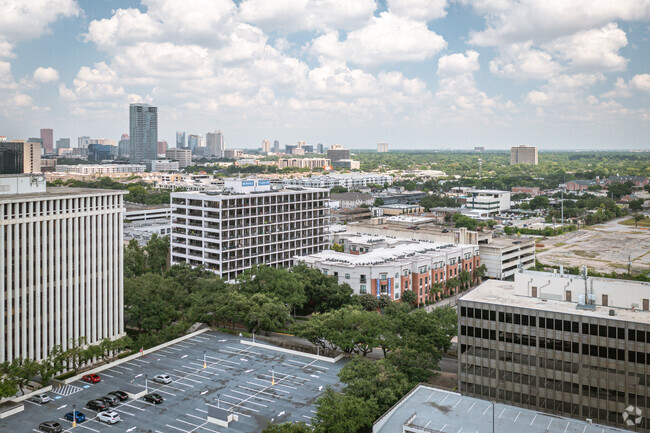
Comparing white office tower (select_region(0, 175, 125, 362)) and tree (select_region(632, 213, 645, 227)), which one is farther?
tree (select_region(632, 213, 645, 227))

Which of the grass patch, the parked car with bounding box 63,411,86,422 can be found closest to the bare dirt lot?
the grass patch

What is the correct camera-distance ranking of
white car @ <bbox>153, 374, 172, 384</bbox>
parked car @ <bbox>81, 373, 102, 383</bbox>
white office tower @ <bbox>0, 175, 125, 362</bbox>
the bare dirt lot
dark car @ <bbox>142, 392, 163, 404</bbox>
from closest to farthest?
dark car @ <bbox>142, 392, 163, 404</bbox> → white car @ <bbox>153, 374, 172, 384</bbox> → parked car @ <bbox>81, 373, 102, 383</bbox> → white office tower @ <bbox>0, 175, 125, 362</bbox> → the bare dirt lot

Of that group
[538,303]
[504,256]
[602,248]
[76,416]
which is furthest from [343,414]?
[602,248]

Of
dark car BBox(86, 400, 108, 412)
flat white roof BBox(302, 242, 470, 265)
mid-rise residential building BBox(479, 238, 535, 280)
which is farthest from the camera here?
mid-rise residential building BBox(479, 238, 535, 280)

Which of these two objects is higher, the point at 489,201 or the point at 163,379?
the point at 489,201

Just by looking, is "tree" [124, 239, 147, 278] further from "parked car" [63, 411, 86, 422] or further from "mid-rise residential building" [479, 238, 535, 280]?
"mid-rise residential building" [479, 238, 535, 280]

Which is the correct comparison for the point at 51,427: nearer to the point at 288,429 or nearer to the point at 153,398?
the point at 153,398

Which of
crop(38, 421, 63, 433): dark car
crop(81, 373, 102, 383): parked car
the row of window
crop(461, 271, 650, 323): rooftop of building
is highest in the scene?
crop(461, 271, 650, 323): rooftop of building
